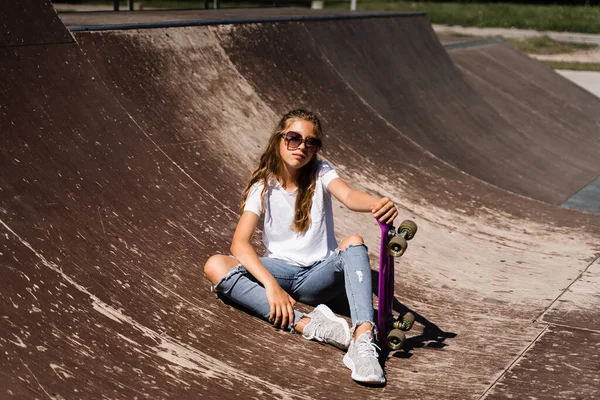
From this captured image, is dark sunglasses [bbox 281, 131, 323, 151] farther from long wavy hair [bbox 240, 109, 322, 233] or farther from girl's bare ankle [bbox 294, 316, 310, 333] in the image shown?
girl's bare ankle [bbox 294, 316, 310, 333]

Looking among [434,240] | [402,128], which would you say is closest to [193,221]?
[434,240]

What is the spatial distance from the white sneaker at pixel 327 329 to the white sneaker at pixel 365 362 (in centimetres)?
13

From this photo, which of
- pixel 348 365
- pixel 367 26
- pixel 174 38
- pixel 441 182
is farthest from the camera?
pixel 367 26

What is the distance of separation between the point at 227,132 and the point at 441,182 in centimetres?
184

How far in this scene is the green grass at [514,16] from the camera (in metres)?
27.8

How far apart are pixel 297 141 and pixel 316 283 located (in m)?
0.65

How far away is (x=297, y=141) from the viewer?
12.3 ft

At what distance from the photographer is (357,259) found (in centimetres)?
363

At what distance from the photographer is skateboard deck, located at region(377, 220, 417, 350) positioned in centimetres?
345

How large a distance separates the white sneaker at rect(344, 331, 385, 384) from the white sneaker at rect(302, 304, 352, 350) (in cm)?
13

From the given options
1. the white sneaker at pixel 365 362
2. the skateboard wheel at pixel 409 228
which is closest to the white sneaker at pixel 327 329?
the white sneaker at pixel 365 362

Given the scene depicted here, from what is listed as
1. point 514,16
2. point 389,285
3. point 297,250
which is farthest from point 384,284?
point 514,16

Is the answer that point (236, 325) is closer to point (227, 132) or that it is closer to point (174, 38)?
point (227, 132)

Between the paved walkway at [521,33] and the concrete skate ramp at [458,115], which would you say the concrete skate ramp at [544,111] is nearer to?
the concrete skate ramp at [458,115]
